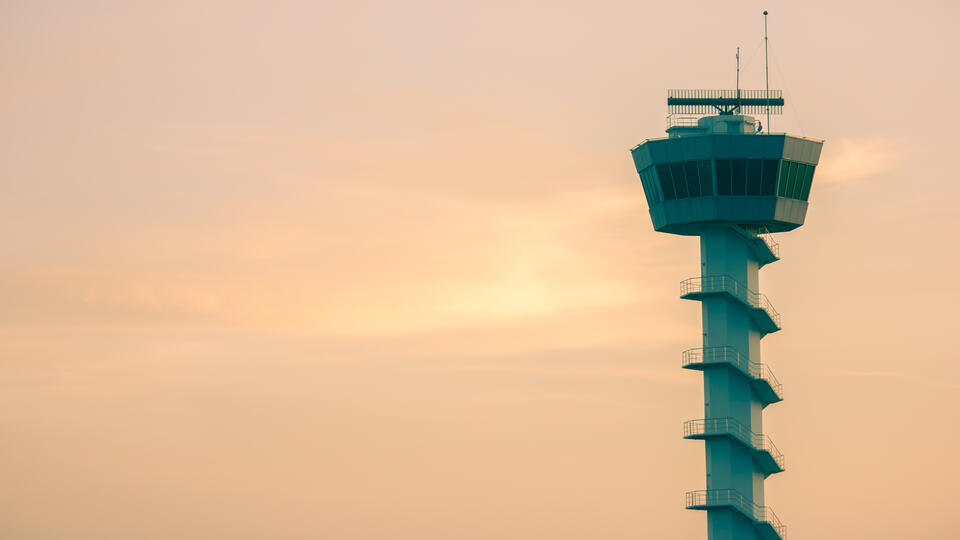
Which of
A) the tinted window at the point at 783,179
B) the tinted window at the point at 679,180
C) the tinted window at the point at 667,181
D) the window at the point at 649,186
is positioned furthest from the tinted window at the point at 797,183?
the window at the point at 649,186

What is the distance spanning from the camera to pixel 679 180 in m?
130

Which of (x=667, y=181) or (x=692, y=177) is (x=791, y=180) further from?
(x=667, y=181)

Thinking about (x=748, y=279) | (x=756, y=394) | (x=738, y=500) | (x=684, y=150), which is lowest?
(x=738, y=500)

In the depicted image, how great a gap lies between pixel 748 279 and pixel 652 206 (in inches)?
406

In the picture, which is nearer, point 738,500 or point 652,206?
point 738,500

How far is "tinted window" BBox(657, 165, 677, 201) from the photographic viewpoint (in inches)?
5153

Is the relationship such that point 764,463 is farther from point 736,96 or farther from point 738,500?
point 736,96

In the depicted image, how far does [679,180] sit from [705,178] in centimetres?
217

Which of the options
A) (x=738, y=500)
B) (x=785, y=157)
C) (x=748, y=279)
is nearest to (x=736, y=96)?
(x=785, y=157)

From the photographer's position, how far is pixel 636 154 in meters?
134

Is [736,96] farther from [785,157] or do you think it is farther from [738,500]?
[738,500]

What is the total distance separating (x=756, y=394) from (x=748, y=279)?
908 centimetres

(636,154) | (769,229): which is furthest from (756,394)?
(636,154)

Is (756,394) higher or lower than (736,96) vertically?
lower
